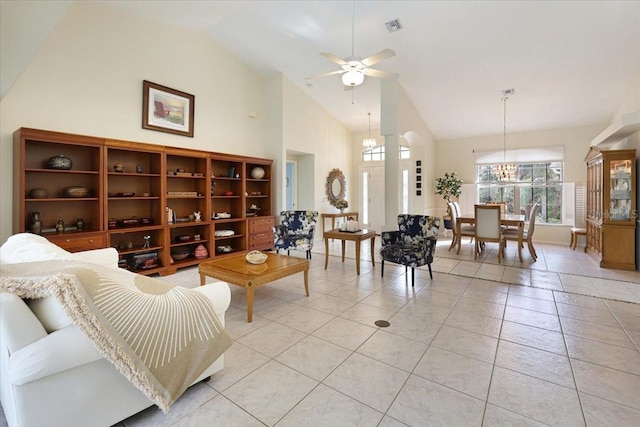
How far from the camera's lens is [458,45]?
4434 millimetres

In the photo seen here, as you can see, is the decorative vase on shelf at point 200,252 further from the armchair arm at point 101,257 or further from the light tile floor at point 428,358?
the armchair arm at point 101,257

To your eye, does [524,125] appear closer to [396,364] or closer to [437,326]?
[437,326]

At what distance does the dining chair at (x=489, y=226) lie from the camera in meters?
5.16

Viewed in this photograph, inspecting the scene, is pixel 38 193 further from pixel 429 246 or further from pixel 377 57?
pixel 429 246

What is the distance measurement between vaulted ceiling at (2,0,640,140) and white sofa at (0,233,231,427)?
7.27 ft

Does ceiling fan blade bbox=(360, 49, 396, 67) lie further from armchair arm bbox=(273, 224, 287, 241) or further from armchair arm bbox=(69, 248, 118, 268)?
A: armchair arm bbox=(69, 248, 118, 268)

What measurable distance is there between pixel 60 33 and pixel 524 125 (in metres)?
8.52

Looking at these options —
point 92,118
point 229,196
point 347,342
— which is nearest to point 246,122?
point 229,196

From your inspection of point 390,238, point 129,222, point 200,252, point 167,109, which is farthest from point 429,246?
point 167,109

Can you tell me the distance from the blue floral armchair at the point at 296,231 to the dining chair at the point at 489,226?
292 centimetres

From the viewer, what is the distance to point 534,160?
23.4ft

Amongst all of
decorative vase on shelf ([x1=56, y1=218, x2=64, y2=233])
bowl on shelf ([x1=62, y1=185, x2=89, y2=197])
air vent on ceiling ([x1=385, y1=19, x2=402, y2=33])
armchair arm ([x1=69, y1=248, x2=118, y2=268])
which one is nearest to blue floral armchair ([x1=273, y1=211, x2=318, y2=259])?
armchair arm ([x1=69, y1=248, x2=118, y2=268])

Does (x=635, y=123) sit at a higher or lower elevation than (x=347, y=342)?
higher

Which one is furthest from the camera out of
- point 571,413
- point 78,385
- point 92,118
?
point 92,118
